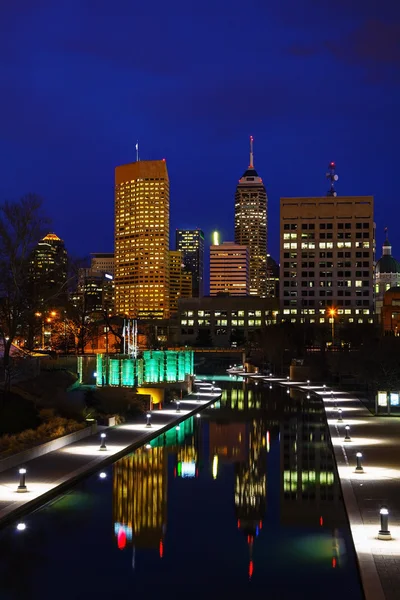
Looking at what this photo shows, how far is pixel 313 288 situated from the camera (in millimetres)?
182500

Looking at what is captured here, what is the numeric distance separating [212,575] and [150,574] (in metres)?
1.15

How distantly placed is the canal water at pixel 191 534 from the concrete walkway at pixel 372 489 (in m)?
0.41

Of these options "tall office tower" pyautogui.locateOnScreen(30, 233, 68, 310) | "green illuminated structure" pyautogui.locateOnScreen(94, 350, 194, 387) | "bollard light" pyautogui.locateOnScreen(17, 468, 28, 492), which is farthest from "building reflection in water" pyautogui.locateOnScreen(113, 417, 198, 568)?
"tall office tower" pyautogui.locateOnScreen(30, 233, 68, 310)

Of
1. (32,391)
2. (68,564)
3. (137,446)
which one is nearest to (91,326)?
(32,391)

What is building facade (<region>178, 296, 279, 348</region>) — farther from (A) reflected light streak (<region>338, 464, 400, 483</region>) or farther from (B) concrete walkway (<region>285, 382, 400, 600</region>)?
(A) reflected light streak (<region>338, 464, 400, 483</region>)

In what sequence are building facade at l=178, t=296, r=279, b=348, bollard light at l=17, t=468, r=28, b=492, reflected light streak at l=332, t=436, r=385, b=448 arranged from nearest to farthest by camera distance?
1. bollard light at l=17, t=468, r=28, b=492
2. reflected light streak at l=332, t=436, r=385, b=448
3. building facade at l=178, t=296, r=279, b=348

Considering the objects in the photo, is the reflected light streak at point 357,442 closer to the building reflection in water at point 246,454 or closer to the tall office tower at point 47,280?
the building reflection in water at point 246,454

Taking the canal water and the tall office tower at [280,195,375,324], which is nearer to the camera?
the canal water

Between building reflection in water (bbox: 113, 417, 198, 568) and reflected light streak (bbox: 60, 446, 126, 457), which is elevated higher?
reflected light streak (bbox: 60, 446, 126, 457)

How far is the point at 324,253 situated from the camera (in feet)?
606

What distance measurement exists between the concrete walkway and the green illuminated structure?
12.5 metres

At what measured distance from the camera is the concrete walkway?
12695mm

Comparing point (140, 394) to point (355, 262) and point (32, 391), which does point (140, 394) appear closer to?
point (32, 391)

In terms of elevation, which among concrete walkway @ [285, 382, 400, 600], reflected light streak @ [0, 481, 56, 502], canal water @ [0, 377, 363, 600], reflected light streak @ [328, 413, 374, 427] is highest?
reflected light streak @ [328, 413, 374, 427]
